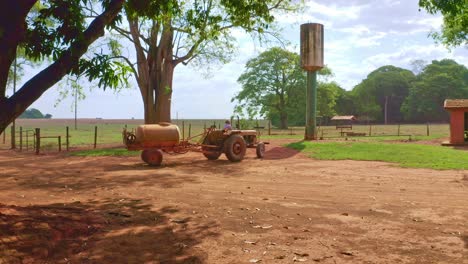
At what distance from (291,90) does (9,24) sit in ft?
180

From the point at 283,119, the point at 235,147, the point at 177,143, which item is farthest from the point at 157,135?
the point at 283,119

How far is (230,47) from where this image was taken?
27266 millimetres

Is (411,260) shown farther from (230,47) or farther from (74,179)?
(230,47)

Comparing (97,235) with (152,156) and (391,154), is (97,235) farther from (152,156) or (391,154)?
Result: (391,154)

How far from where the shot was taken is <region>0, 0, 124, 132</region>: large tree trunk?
614cm

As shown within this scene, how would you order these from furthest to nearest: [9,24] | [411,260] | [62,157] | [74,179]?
1. [62,157]
2. [74,179]
3. [9,24]
4. [411,260]

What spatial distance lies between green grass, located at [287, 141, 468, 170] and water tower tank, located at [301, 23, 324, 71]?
21.5ft

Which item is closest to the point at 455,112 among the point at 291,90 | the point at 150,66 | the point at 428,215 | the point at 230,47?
the point at 230,47

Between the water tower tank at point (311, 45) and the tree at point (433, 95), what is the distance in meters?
57.0

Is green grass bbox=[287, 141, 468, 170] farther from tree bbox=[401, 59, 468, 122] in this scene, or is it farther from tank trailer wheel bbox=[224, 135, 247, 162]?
tree bbox=[401, 59, 468, 122]

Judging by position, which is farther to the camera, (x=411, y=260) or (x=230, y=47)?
(x=230, y=47)

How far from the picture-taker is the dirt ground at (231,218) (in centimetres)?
554

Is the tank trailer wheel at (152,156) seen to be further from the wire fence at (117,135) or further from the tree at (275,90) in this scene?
the tree at (275,90)

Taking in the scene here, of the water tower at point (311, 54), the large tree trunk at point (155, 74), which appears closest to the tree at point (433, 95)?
the water tower at point (311, 54)
